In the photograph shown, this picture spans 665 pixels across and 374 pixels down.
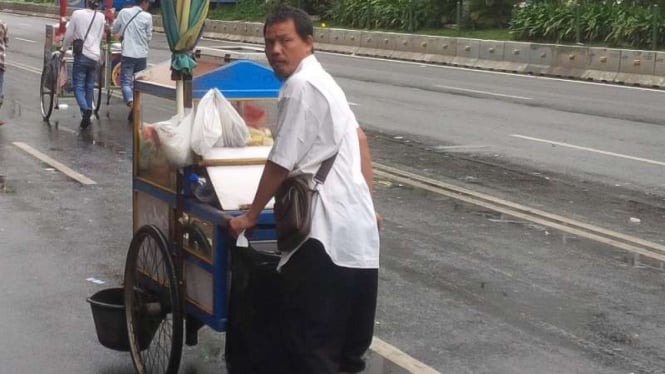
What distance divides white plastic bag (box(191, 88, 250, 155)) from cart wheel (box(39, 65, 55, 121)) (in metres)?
10.7

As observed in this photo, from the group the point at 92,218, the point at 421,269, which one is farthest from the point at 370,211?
the point at 92,218

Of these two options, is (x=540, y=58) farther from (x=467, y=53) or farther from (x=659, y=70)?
(x=659, y=70)

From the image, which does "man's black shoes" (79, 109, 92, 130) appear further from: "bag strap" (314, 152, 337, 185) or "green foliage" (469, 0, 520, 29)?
"green foliage" (469, 0, 520, 29)

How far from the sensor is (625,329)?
6.66 meters

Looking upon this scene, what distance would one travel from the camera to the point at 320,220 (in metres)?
4.20

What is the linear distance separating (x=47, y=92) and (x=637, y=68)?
12529 millimetres

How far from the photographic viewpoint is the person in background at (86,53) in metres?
14.6

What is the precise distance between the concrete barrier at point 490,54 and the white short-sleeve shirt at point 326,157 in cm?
2292

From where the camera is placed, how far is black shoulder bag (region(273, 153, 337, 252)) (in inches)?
165

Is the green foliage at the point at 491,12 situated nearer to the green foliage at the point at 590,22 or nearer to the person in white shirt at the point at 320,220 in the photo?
the green foliage at the point at 590,22

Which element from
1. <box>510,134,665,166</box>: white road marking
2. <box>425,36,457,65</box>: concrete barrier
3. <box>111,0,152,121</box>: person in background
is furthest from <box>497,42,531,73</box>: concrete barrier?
<box>111,0,152,121</box>: person in background

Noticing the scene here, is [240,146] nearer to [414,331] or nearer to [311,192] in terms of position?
[311,192]

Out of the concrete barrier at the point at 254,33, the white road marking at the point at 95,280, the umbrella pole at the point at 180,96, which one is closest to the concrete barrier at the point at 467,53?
the concrete barrier at the point at 254,33

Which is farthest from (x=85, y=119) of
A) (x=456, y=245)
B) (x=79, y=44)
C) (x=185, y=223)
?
(x=185, y=223)
